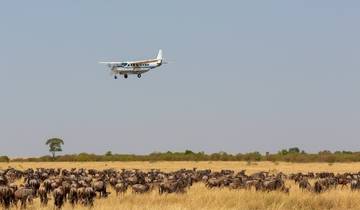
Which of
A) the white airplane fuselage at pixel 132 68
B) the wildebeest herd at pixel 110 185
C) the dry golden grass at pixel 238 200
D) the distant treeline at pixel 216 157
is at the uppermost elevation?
the white airplane fuselage at pixel 132 68

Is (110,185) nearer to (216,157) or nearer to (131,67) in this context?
(131,67)

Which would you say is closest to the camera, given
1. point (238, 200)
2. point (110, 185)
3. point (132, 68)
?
point (238, 200)

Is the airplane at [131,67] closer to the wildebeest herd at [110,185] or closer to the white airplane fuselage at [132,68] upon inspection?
the white airplane fuselage at [132,68]

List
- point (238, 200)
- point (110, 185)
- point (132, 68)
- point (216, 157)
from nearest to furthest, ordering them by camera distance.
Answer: point (238, 200)
point (110, 185)
point (132, 68)
point (216, 157)

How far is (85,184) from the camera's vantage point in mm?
31141

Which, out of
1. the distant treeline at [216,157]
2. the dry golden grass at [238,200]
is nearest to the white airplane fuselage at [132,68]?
the distant treeline at [216,157]

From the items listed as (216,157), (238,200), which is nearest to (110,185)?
(238,200)

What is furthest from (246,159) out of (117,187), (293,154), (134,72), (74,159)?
(117,187)

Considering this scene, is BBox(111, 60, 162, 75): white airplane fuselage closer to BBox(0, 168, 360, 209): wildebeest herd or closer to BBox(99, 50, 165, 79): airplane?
BBox(99, 50, 165, 79): airplane

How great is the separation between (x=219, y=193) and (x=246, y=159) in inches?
2599

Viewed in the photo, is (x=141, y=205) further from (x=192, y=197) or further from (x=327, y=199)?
(x=327, y=199)

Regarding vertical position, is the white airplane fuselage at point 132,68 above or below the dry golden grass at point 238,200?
above

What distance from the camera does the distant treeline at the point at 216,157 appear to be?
299 ft

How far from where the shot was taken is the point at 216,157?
99.3 metres
